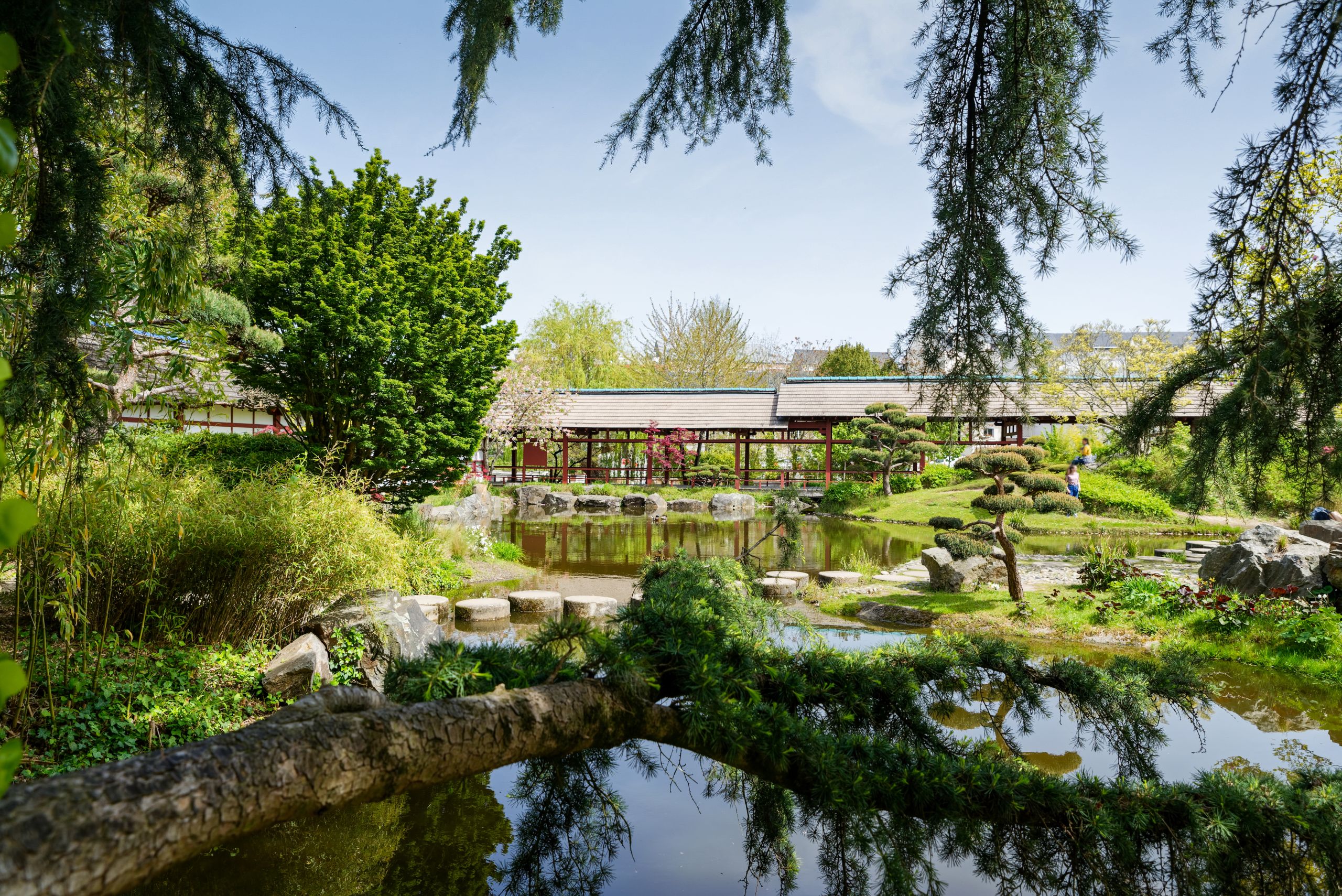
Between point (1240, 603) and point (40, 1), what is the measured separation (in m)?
7.34

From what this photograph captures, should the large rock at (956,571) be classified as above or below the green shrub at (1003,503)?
below

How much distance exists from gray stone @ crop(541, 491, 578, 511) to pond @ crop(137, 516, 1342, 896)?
14183 millimetres

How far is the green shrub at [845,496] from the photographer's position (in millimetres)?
17438

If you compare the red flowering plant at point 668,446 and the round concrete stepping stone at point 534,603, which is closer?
the round concrete stepping stone at point 534,603

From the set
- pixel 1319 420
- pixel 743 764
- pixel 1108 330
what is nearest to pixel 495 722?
pixel 743 764

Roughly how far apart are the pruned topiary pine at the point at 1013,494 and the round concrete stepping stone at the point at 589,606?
10.3 feet

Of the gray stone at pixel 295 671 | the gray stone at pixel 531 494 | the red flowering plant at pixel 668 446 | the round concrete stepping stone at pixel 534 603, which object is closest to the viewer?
the gray stone at pixel 295 671

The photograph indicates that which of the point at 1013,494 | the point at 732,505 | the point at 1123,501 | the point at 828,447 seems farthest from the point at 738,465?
the point at 1013,494

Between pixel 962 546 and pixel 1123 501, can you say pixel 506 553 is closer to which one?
pixel 962 546

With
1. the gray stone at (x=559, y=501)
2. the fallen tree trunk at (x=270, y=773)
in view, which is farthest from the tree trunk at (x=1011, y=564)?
the gray stone at (x=559, y=501)

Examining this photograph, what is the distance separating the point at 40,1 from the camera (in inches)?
53.7

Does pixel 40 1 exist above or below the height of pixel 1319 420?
above

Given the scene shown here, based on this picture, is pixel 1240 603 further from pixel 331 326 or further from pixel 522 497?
pixel 522 497

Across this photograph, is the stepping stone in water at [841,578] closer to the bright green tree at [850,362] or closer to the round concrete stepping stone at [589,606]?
the round concrete stepping stone at [589,606]
